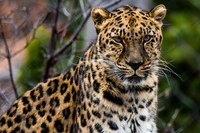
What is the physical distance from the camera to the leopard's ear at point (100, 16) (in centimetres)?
563

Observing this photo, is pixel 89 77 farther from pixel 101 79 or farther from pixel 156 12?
pixel 156 12

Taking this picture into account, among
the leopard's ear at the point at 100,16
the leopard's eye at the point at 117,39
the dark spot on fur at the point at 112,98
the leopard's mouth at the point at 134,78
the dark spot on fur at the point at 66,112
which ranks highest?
the leopard's ear at the point at 100,16

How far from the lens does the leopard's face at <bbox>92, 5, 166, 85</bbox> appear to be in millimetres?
5461

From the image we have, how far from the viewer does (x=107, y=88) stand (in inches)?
228

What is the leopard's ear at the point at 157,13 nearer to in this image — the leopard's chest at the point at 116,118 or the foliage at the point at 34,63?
the leopard's chest at the point at 116,118

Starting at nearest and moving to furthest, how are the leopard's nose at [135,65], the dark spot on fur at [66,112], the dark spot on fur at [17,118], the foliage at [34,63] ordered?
the leopard's nose at [135,65], the dark spot on fur at [66,112], the dark spot on fur at [17,118], the foliage at [34,63]

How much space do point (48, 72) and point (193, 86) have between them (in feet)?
9.20

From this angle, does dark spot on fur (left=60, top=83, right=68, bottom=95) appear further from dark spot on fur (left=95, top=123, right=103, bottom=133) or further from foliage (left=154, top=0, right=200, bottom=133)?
foliage (left=154, top=0, right=200, bottom=133)

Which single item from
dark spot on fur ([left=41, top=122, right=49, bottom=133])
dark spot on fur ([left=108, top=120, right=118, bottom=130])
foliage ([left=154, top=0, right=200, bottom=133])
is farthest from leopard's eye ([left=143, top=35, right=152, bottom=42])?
foliage ([left=154, top=0, right=200, bottom=133])

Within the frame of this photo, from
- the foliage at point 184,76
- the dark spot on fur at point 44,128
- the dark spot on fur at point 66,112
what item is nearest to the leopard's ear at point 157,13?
the dark spot on fur at point 66,112

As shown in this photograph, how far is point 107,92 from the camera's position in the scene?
5.80m

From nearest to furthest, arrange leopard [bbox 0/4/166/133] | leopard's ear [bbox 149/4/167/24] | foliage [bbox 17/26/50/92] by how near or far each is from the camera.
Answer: leopard [bbox 0/4/166/133] → leopard's ear [bbox 149/4/167/24] → foliage [bbox 17/26/50/92]

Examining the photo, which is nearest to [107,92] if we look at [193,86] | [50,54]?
[50,54]

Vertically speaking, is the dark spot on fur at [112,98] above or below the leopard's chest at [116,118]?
above
